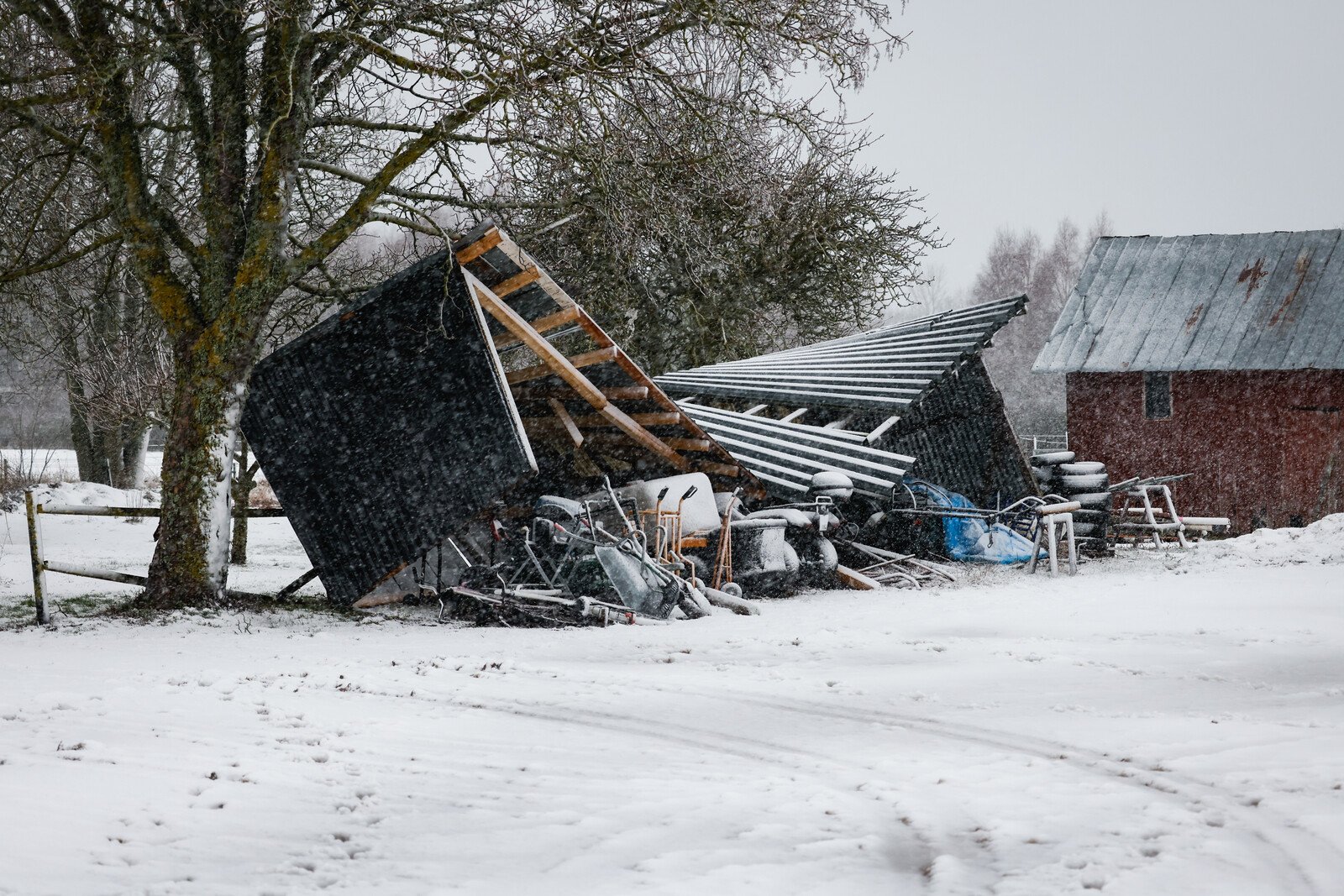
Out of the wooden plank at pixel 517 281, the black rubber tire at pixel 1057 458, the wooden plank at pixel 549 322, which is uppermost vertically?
the wooden plank at pixel 517 281

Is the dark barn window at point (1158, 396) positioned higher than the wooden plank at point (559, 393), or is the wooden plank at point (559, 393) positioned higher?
the dark barn window at point (1158, 396)

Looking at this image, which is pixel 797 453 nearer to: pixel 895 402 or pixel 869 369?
pixel 895 402

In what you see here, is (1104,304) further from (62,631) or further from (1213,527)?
(62,631)

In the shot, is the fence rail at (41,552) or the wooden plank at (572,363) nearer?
the fence rail at (41,552)

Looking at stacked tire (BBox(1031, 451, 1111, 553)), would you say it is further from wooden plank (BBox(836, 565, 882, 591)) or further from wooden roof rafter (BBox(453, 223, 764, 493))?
wooden roof rafter (BBox(453, 223, 764, 493))

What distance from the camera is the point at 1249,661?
7.22 metres

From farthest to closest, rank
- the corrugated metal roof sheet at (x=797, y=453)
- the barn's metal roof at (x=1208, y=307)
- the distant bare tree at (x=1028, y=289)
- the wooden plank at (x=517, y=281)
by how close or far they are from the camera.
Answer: the distant bare tree at (x=1028, y=289) → the barn's metal roof at (x=1208, y=307) → the corrugated metal roof sheet at (x=797, y=453) → the wooden plank at (x=517, y=281)

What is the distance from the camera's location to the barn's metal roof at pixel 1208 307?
781 inches

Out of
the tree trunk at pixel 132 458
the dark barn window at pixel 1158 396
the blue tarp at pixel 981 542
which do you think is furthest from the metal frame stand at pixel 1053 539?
the tree trunk at pixel 132 458

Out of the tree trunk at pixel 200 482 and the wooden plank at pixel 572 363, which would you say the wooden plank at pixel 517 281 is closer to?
the wooden plank at pixel 572 363

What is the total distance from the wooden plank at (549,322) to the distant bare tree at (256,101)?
1.27m

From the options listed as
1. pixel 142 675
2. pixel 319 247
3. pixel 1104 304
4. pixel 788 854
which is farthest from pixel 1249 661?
pixel 1104 304

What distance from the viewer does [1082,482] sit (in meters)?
14.9

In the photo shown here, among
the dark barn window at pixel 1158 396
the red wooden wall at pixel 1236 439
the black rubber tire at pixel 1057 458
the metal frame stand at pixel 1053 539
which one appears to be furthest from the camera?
the dark barn window at pixel 1158 396
